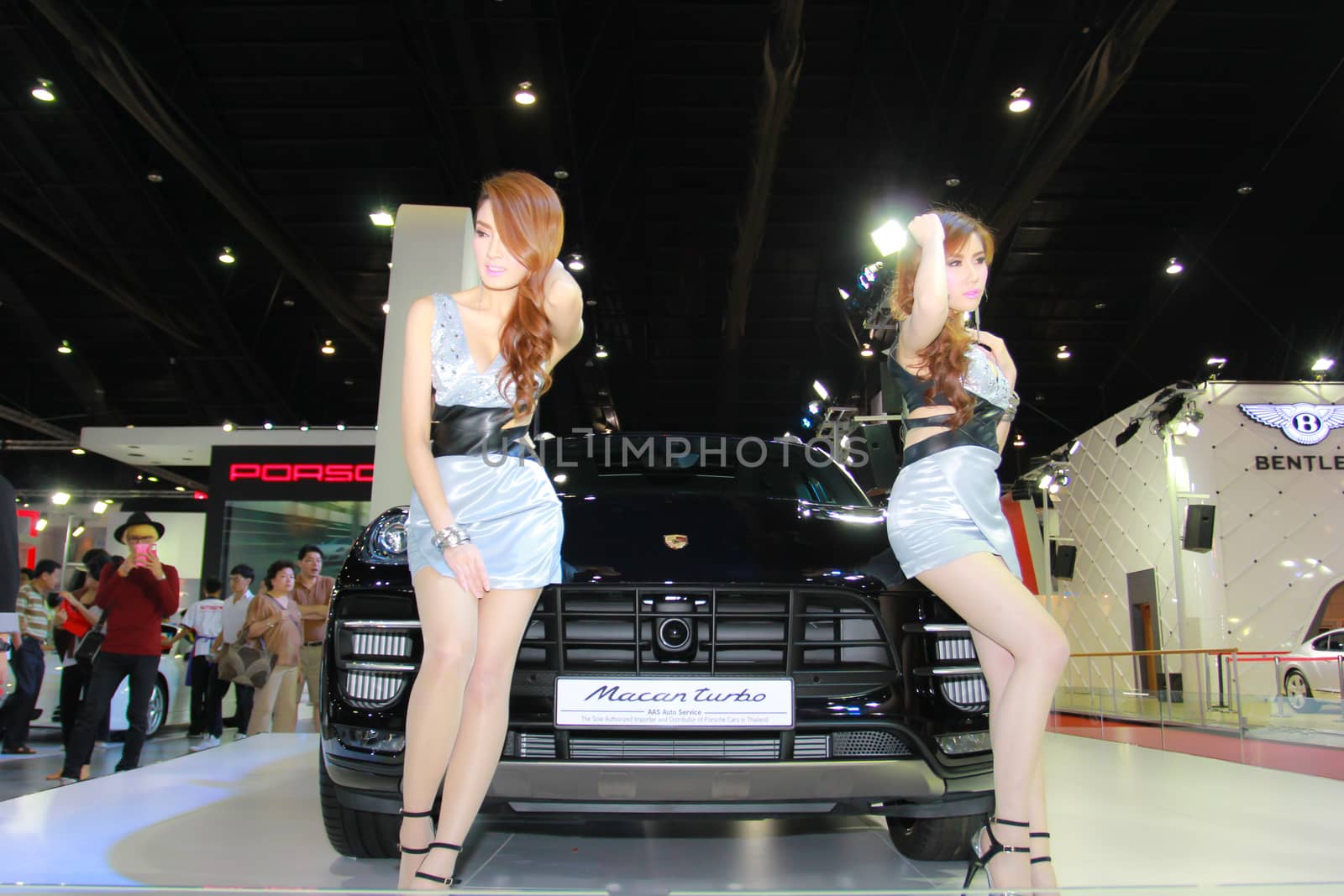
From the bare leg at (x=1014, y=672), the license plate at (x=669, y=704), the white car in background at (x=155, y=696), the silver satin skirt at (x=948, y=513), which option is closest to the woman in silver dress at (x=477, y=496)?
the license plate at (x=669, y=704)

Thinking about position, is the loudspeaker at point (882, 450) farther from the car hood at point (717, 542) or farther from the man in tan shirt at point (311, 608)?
the man in tan shirt at point (311, 608)

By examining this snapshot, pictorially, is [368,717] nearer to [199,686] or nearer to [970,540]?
[970,540]

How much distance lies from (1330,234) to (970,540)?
12.8 meters

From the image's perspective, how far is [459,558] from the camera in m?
1.55

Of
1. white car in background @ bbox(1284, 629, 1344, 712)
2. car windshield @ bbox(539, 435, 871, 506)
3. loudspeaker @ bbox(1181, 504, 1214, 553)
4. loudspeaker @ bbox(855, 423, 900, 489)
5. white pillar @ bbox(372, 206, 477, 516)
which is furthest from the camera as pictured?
loudspeaker @ bbox(1181, 504, 1214, 553)

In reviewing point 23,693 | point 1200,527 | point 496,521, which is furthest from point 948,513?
point 1200,527

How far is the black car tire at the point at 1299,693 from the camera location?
14.4 ft

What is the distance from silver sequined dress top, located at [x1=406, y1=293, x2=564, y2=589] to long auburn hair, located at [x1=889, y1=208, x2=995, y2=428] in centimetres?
80

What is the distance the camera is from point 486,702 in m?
1.61

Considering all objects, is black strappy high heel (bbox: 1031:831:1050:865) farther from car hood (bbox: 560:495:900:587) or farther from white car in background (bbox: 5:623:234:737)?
white car in background (bbox: 5:623:234:737)

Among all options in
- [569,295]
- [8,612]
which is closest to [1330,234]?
[569,295]

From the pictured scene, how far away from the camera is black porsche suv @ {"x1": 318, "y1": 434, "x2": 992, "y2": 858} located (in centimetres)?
177

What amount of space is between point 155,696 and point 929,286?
7612mm

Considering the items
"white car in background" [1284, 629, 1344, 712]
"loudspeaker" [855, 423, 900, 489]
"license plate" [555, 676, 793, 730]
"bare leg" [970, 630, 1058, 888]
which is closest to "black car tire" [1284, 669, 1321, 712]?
"white car in background" [1284, 629, 1344, 712]
